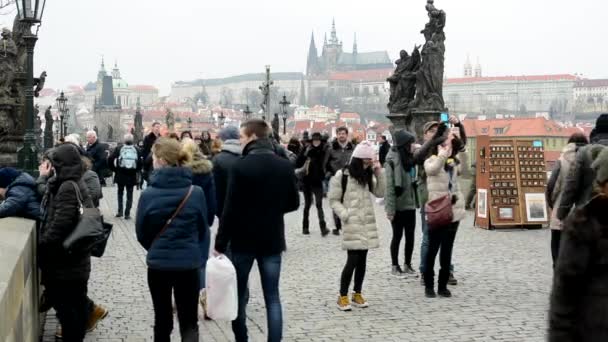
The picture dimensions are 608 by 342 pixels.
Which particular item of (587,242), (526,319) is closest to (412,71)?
(526,319)

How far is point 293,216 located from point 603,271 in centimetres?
1317

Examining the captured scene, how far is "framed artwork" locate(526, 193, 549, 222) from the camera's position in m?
13.5

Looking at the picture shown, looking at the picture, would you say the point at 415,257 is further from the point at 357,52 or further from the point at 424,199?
the point at 357,52

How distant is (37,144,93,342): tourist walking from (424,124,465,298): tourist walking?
331cm

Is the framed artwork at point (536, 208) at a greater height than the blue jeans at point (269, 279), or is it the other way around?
the blue jeans at point (269, 279)

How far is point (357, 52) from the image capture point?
650ft

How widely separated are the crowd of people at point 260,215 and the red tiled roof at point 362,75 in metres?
165

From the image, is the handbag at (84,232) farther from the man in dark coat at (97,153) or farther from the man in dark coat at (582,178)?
the man in dark coat at (97,153)

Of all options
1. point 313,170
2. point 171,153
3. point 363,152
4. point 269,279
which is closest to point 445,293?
point 363,152

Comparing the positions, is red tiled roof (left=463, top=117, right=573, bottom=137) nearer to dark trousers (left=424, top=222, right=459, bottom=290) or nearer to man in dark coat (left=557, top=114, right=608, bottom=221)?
dark trousers (left=424, top=222, right=459, bottom=290)

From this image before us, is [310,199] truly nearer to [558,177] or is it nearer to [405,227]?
[405,227]

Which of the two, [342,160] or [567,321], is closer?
[567,321]

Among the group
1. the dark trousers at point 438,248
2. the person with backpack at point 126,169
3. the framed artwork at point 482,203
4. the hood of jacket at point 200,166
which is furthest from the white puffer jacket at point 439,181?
the person with backpack at point 126,169

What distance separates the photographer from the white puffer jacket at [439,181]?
25.5ft
